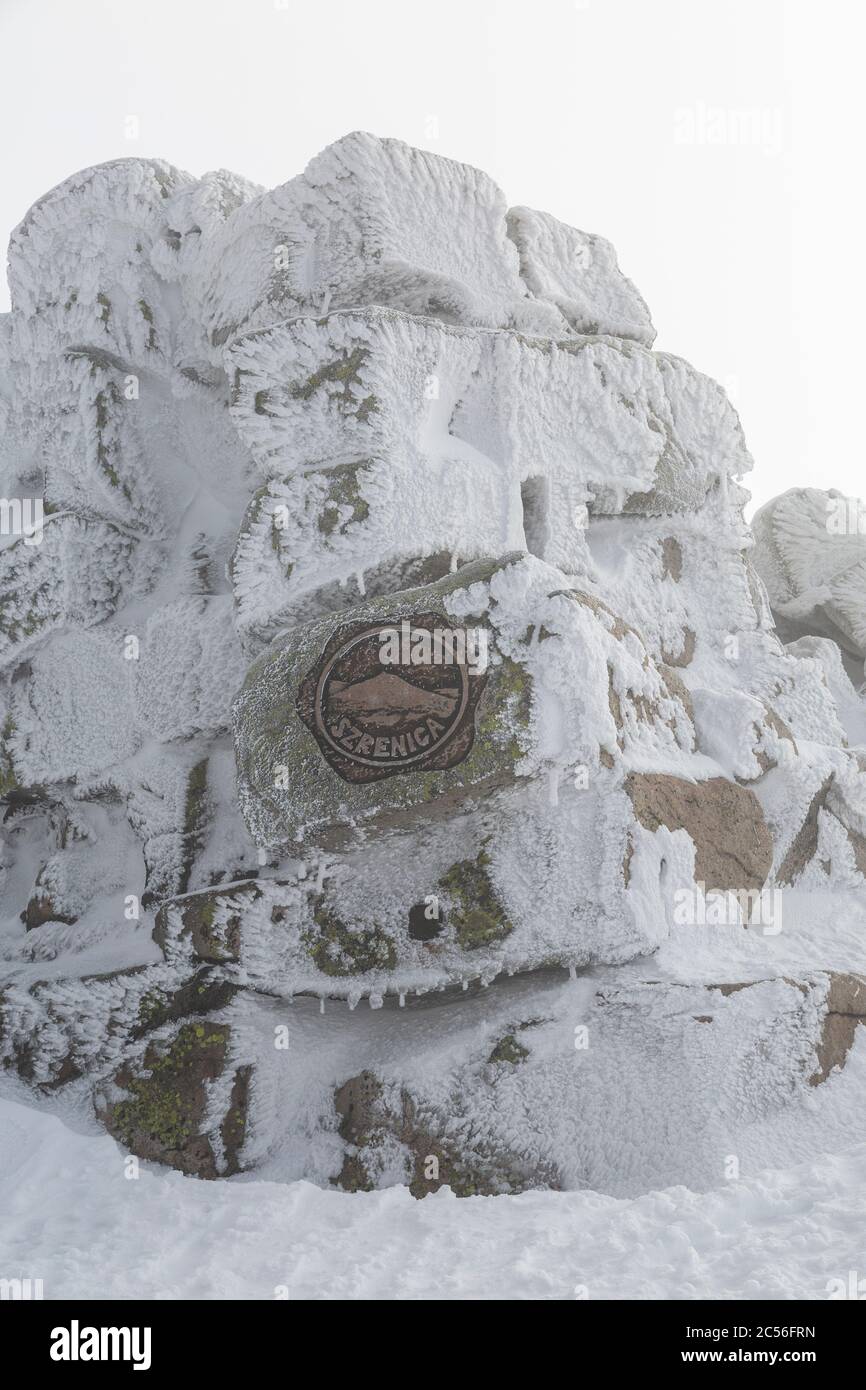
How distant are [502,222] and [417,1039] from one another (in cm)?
476

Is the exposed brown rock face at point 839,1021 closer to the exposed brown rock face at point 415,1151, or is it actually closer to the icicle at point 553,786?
the exposed brown rock face at point 415,1151

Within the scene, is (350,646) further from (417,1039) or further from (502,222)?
(502,222)

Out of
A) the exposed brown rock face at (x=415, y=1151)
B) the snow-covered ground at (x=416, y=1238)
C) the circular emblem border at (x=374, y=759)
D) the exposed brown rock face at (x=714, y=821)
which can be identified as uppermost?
the circular emblem border at (x=374, y=759)

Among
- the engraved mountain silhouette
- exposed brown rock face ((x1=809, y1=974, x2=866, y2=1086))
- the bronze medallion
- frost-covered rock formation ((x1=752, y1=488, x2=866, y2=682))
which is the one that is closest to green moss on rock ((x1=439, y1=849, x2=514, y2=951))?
the bronze medallion

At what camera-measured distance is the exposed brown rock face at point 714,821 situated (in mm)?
4535

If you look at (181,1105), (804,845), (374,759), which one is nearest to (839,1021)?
(804,845)

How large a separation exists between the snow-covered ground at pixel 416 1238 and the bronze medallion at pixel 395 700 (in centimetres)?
160

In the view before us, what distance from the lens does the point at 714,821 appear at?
4.90 metres

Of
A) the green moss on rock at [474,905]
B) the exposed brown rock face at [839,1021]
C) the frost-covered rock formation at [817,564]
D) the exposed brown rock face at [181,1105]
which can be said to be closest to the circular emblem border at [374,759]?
the green moss on rock at [474,905]

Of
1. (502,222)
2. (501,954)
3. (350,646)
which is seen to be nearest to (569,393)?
(502,222)

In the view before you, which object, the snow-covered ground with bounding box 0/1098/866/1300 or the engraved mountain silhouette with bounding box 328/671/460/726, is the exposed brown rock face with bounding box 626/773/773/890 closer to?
the engraved mountain silhouette with bounding box 328/671/460/726

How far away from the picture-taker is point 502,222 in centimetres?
643

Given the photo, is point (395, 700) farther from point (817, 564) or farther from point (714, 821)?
point (817, 564)

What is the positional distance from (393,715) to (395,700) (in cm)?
6
